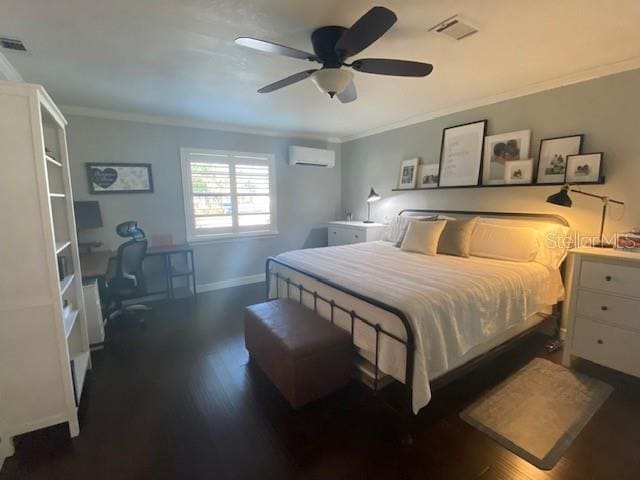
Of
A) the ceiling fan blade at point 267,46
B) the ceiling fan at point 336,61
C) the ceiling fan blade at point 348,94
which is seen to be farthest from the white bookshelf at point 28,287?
the ceiling fan blade at point 348,94

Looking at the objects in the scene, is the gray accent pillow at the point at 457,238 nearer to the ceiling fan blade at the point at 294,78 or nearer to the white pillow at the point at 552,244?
the white pillow at the point at 552,244

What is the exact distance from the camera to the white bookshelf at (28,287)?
1.51 metres

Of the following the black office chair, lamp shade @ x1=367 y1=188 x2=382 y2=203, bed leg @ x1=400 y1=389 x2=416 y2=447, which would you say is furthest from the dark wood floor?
lamp shade @ x1=367 y1=188 x2=382 y2=203

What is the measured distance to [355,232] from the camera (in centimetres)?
460

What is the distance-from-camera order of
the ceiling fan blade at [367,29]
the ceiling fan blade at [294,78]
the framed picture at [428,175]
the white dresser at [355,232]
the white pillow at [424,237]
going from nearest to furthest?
the ceiling fan blade at [367,29], the ceiling fan blade at [294,78], the white pillow at [424,237], the framed picture at [428,175], the white dresser at [355,232]

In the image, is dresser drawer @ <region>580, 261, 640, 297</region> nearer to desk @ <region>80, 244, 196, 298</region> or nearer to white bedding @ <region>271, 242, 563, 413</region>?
white bedding @ <region>271, 242, 563, 413</region>

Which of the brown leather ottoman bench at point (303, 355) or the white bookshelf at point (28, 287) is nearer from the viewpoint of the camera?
the white bookshelf at point (28, 287)

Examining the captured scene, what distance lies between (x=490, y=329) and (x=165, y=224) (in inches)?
156

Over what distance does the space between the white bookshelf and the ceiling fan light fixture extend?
5.09 feet

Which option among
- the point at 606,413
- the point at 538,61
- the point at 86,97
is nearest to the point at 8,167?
the point at 86,97

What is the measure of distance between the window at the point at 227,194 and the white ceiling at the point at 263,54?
1028 millimetres

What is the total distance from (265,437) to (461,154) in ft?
11.5

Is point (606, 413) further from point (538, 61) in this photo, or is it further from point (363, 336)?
point (538, 61)

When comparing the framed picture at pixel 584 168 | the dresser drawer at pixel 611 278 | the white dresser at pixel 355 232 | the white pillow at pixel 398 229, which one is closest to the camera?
the dresser drawer at pixel 611 278
